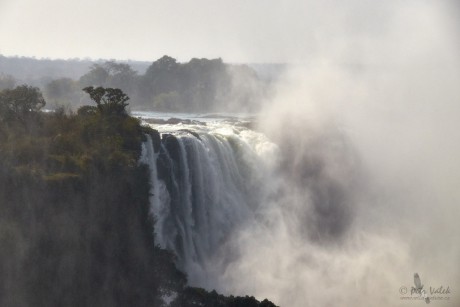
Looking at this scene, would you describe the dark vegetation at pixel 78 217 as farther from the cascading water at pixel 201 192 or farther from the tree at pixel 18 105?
the cascading water at pixel 201 192

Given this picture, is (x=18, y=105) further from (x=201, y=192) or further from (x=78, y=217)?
(x=201, y=192)

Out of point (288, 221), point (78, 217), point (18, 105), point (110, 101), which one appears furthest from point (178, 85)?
point (78, 217)

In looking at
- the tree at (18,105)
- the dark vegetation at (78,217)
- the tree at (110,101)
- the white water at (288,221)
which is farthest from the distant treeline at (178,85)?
the dark vegetation at (78,217)

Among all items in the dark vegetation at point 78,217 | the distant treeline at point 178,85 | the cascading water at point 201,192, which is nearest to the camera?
the dark vegetation at point 78,217

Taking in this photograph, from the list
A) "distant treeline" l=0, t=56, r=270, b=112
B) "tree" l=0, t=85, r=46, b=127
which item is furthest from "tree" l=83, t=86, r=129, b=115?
"distant treeline" l=0, t=56, r=270, b=112

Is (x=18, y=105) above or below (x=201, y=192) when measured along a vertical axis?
above

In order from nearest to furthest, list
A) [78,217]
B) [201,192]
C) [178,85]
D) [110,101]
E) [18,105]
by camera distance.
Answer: [78,217] → [18,105] → [110,101] → [201,192] → [178,85]

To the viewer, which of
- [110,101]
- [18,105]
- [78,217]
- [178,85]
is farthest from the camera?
[178,85]
